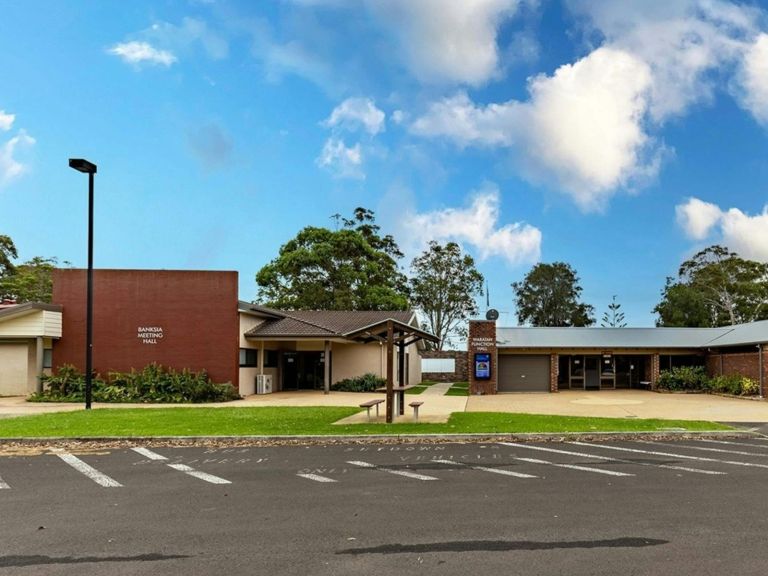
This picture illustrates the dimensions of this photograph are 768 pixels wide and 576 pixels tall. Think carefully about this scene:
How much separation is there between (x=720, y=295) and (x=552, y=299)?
15957 mm

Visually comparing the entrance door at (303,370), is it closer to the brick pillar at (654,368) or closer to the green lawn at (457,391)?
the green lawn at (457,391)

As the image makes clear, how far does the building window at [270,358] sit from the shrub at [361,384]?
3052 millimetres

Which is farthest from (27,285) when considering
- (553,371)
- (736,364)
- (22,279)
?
(736,364)

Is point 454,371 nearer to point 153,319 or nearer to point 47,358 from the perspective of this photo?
point 153,319

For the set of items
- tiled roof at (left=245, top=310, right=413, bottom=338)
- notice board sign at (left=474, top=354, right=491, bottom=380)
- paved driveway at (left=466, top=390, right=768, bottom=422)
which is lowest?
paved driveway at (left=466, top=390, right=768, bottom=422)

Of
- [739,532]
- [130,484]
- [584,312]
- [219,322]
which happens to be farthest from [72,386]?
[584,312]

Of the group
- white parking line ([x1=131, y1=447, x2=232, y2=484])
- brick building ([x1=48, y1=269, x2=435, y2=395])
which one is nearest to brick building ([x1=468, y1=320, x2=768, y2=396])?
brick building ([x1=48, y1=269, x2=435, y2=395])

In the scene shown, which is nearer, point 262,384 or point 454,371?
point 262,384

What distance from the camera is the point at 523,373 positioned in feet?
103

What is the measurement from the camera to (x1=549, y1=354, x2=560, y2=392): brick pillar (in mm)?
30922

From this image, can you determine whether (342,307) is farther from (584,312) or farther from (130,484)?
(130,484)

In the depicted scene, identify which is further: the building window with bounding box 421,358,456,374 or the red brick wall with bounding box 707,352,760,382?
the building window with bounding box 421,358,456,374

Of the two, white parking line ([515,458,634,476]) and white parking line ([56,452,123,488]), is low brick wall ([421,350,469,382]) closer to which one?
white parking line ([515,458,634,476])

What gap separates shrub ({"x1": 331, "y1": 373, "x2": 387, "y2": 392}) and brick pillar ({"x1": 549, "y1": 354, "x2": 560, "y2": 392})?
8.15m
